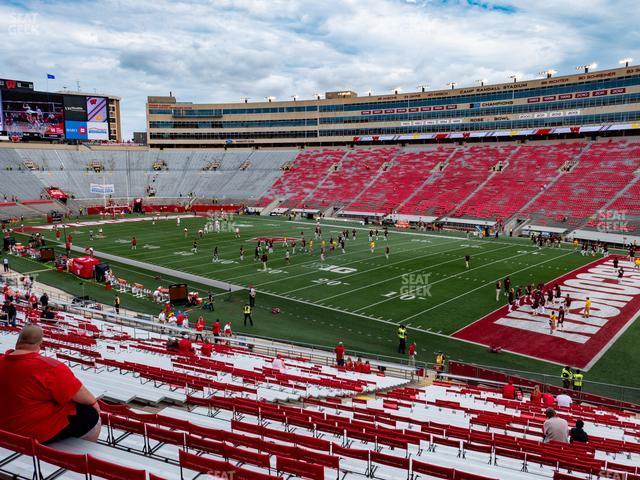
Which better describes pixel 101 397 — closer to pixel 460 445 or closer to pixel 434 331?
pixel 460 445

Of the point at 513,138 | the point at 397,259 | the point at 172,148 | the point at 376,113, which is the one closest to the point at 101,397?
the point at 397,259

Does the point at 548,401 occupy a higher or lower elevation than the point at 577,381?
higher

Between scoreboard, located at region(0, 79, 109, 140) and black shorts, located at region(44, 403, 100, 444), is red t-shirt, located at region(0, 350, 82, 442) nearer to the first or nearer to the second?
black shorts, located at region(44, 403, 100, 444)

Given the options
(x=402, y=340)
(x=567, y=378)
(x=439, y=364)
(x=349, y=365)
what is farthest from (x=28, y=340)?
(x=402, y=340)

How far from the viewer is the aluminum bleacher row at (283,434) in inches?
163

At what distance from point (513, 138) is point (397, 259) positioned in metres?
43.8

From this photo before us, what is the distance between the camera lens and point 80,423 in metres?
3.94

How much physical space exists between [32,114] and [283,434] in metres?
80.0

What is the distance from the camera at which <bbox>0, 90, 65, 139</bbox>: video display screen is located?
6806cm

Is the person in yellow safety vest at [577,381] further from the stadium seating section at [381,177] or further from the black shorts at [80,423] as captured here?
the stadium seating section at [381,177]

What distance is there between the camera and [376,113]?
80.1 meters

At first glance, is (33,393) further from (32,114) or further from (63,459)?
(32,114)

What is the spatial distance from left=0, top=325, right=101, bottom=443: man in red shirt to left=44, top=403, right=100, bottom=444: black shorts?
0.05 metres

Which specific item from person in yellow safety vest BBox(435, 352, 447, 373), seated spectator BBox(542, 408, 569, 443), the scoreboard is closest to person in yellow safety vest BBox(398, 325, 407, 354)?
person in yellow safety vest BBox(435, 352, 447, 373)
